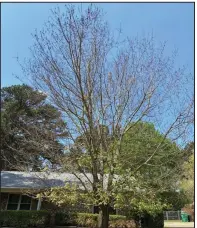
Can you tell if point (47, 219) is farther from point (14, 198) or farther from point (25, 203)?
point (14, 198)

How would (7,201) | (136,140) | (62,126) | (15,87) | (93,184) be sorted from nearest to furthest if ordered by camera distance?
(93,184) < (62,126) < (136,140) < (7,201) < (15,87)

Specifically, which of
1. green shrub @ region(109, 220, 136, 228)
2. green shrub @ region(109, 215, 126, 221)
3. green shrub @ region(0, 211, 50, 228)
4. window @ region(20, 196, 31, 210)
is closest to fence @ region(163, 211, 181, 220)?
green shrub @ region(109, 220, 136, 228)

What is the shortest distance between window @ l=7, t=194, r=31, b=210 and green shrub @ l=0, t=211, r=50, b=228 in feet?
8.03

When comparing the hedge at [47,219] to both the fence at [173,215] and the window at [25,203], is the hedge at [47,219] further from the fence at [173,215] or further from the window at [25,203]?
the fence at [173,215]

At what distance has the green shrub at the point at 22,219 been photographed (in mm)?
15766

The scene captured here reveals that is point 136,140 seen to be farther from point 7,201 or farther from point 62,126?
point 7,201

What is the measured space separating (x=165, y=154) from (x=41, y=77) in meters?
5.35

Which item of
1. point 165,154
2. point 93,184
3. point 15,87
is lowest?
point 93,184

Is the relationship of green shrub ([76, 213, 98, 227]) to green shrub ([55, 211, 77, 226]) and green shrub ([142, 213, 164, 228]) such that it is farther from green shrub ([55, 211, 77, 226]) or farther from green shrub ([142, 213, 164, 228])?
green shrub ([142, 213, 164, 228])

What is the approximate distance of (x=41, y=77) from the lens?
372 inches

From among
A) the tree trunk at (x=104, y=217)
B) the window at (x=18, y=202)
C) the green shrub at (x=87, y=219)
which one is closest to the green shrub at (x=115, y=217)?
the green shrub at (x=87, y=219)

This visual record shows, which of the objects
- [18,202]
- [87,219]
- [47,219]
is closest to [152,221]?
[87,219]

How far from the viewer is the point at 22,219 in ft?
52.1

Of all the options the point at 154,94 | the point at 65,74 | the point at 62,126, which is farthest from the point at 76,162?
the point at 154,94
